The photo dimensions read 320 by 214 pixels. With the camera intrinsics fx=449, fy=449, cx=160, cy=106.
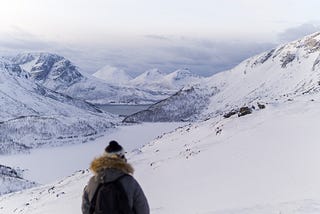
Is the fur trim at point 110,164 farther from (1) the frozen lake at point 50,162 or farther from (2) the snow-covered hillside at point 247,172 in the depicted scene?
(1) the frozen lake at point 50,162

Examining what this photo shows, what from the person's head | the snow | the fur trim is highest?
the person's head

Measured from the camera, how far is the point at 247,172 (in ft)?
69.4

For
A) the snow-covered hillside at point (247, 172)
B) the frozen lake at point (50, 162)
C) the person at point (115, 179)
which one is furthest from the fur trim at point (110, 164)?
the frozen lake at point (50, 162)

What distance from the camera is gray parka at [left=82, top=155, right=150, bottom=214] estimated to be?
20.5ft

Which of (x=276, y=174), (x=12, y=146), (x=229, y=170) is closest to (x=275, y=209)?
(x=276, y=174)

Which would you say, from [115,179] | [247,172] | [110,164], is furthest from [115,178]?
[247,172]

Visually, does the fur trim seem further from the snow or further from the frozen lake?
the frozen lake

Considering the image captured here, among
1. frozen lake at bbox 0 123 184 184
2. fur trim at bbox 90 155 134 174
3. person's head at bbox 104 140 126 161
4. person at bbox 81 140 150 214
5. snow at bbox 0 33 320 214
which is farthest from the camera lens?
frozen lake at bbox 0 123 184 184

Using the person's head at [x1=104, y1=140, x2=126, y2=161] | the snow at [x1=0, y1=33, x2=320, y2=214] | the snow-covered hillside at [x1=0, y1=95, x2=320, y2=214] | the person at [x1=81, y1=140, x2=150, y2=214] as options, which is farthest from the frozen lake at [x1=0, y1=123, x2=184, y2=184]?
the person at [x1=81, y1=140, x2=150, y2=214]

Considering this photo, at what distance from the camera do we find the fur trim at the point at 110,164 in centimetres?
638

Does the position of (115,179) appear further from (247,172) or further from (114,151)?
(247,172)

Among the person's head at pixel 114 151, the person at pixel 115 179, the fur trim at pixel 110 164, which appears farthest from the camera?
the person's head at pixel 114 151

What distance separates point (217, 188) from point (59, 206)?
1097 centimetres

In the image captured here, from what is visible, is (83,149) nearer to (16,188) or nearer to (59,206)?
(16,188)
